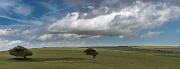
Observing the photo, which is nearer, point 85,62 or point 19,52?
point 85,62

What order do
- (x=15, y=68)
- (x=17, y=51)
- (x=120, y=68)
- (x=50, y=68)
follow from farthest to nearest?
(x=17, y=51) → (x=120, y=68) → (x=50, y=68) → (x=15, y=68)

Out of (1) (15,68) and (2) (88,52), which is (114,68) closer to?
(1) (15,68)

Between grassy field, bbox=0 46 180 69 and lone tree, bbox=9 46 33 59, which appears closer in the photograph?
grassy field, bbox=0 46 180 69

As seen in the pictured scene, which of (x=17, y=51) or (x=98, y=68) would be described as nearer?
(x=98, y=68)

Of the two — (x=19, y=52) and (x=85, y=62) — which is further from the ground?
(x=19, y=52)

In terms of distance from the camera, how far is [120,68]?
230 feet

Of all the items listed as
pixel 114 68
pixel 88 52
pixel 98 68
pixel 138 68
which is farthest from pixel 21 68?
pixel 88 52

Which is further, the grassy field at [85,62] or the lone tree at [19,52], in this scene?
the lone tree at [19,52]

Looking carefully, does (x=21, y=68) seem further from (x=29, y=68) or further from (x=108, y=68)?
(x=108, y=68)

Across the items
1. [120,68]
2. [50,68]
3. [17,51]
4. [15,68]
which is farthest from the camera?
[17,51]

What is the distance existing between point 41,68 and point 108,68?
57.3 feet

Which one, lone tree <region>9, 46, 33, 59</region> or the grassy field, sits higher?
lone tree <region>9, 46, 33, 59</region>

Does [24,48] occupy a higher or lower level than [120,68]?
higher

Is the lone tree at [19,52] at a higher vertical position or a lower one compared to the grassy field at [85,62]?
higher
